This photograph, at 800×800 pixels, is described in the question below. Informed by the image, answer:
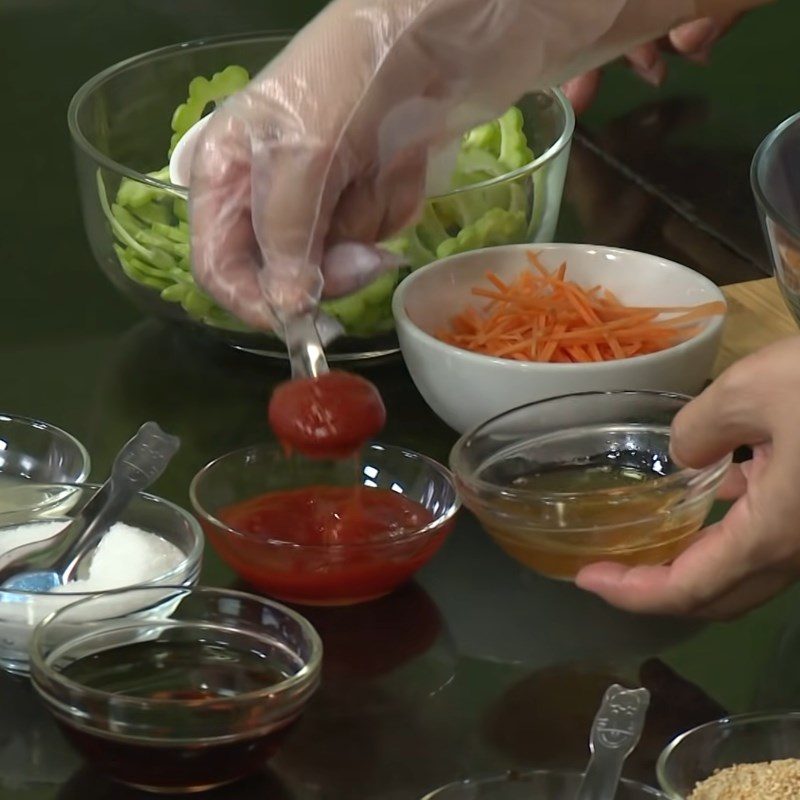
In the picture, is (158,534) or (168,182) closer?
(158,534)

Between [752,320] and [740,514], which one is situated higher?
[740,514]

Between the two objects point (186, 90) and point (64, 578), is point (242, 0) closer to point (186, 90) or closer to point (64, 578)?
point (186, 90)

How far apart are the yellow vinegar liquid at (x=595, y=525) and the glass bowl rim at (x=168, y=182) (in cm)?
32

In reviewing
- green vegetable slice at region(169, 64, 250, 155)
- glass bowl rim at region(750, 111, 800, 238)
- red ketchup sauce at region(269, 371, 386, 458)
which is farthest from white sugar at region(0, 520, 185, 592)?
green vegetable slice at region(169, 64, 250, 155)

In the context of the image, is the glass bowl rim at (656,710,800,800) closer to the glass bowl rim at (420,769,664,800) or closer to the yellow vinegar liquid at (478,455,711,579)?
the glass bowl rim at (420,769,664,800)

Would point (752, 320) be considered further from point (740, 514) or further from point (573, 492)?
point (740, 514)

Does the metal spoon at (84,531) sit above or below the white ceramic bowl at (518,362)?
above

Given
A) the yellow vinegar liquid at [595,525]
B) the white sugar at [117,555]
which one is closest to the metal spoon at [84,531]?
the white sugar at [117,555]

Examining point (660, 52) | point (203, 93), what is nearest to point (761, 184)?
point (203, 93)

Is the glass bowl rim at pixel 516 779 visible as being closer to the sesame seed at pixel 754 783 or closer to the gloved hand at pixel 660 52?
the sesame seed at pixel 754 783

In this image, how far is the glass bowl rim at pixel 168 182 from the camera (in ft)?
4.35

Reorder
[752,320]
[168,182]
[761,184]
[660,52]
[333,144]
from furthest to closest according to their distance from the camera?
[660,52] < [752,320] < [168,182] < [333,144] < [761,184]

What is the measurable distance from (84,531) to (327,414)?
175 millimetres

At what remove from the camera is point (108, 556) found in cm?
108
